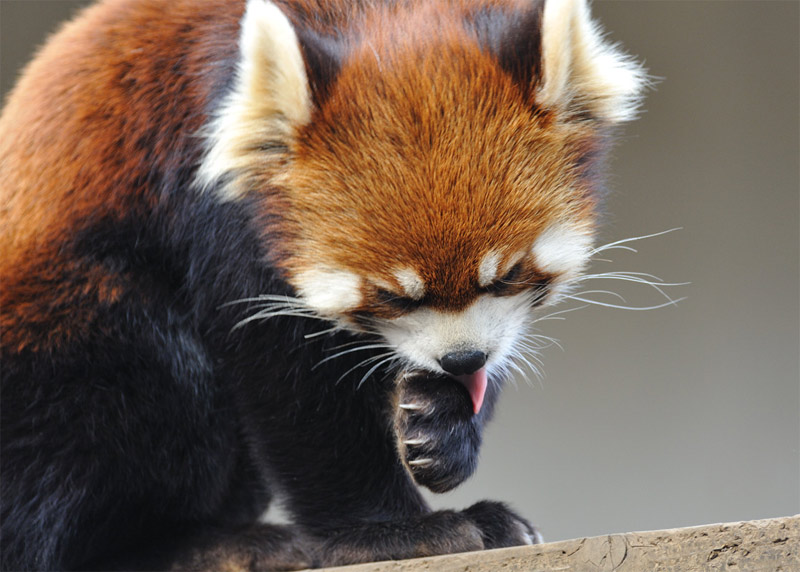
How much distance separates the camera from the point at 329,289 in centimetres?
225

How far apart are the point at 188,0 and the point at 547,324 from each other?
2.64 metres

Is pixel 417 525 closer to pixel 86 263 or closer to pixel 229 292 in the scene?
pixel 229 292

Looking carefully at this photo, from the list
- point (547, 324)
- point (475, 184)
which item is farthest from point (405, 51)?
point (547, 324)

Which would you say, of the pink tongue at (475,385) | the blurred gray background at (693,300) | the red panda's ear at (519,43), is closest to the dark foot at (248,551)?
the pink tongue at (475,385)

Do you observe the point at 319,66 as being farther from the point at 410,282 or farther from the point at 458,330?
the point at 458,330

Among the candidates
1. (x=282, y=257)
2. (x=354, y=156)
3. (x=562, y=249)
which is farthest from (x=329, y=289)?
(x=562, y=249)

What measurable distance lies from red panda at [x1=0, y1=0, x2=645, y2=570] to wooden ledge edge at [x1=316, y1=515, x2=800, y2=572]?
418mm

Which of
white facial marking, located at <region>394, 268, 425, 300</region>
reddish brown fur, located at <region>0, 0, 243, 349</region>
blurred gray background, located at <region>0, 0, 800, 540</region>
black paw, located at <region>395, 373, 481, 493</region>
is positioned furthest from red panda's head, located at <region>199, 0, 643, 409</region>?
blurred gray background, located at <region>0, 0, 800, 540</region>

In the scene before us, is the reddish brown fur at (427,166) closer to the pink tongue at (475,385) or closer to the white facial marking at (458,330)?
the white facial marking at (458,330)

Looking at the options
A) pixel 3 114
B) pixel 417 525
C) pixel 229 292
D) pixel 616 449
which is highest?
pixel 3 114

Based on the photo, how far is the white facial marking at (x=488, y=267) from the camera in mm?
2137

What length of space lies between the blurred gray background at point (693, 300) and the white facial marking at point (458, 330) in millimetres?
2352

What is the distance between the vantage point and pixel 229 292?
2469 mm

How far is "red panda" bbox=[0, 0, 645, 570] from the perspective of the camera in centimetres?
217
